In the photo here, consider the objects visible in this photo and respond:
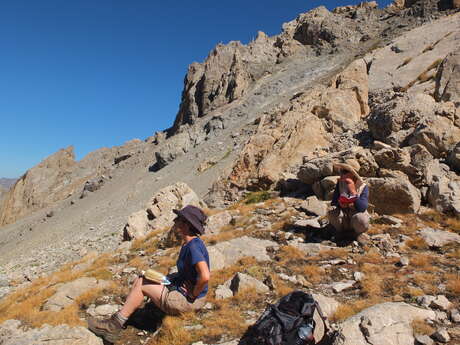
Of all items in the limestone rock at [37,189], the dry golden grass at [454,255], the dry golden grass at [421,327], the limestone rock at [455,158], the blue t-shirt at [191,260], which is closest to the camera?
the dry golden grass at [421,327]

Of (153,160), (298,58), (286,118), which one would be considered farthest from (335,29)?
(286,118)

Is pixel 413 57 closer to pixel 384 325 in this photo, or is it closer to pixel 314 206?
pixel 314 206

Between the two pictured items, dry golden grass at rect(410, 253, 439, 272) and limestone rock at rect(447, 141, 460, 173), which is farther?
limestone rock at rect(447, 141, 460, 173)

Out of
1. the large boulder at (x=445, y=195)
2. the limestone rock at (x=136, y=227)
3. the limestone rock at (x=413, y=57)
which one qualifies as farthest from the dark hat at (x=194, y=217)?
the limestone rock at (x=413, y=57)

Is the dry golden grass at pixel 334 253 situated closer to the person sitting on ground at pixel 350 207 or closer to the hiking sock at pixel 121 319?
the person sitting on ground at pixel 350 207

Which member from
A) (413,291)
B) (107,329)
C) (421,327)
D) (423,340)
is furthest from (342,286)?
(107,329)

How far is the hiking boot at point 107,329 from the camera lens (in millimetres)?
5148

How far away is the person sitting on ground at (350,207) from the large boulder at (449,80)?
37.3 feet

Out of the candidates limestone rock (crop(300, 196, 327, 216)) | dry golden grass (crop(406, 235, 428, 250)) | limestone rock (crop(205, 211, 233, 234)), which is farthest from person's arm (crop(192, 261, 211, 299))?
limestone rock (crop(300, 196, 327, 216))

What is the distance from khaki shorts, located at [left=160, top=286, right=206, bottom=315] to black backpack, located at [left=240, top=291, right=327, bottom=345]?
121cm

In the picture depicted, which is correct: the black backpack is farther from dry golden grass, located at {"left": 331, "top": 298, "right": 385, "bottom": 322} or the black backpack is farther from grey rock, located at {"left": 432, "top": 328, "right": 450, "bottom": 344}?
grey rock, located at {"left": 432, "top": 328, "right": 450, "bottom": 344}

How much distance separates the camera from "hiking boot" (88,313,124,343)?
515 cm

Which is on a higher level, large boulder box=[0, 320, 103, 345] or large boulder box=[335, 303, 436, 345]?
large boulder box=[0, 320, 103, 345]

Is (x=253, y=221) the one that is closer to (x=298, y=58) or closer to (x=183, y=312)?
(x=183, y=312)
